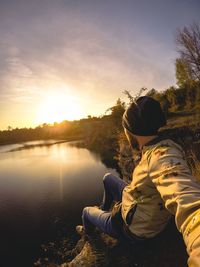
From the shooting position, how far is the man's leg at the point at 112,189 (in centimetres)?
332

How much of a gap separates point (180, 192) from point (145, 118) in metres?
0.80

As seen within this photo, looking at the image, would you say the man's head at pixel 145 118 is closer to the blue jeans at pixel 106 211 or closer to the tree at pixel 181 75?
the blue jeans at pixel 106 211

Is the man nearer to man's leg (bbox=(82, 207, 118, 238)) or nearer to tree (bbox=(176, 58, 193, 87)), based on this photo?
man's leg (bbox=(82, 207, 118, 238))

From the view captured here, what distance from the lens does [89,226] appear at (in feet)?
11.3

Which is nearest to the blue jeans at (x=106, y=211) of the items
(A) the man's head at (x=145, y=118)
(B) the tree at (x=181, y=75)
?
(A) the man's head at (x=145, y=118)

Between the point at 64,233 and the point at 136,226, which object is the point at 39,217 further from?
the point at 136,226

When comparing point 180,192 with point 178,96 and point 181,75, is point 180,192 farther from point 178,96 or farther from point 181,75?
point 181,75

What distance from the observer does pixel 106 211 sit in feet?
10.2

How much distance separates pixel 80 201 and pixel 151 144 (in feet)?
37.8

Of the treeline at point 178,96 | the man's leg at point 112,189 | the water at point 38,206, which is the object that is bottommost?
the water at point 38,206

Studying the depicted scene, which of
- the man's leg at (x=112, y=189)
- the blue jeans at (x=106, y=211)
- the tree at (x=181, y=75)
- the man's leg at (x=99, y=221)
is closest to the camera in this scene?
the man's leg at (x=99, y=221)

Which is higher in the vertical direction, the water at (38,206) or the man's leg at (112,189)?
the man's leg at (112,189)

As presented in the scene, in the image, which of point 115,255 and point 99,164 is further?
point 99,164

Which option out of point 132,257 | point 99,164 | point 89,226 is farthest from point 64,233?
point 99,164
